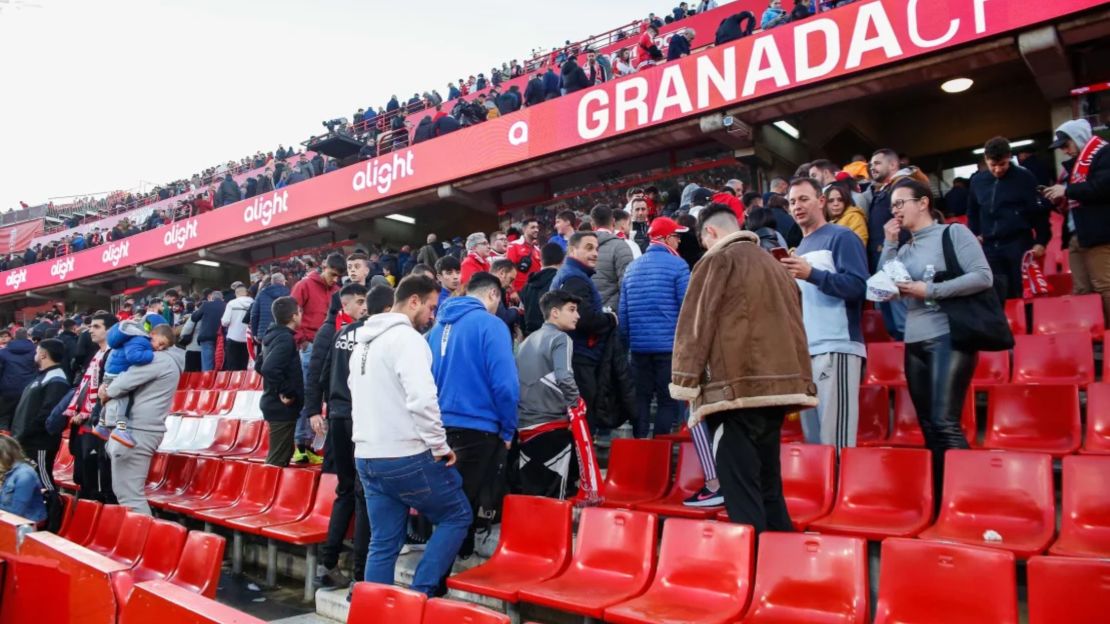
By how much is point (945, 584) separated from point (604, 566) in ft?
4.31

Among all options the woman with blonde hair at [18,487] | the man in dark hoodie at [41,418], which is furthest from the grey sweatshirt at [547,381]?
the man in dark hoodie at [41,418]

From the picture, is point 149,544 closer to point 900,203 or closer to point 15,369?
point 900,203

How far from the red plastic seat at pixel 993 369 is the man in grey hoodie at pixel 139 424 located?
17.7ft

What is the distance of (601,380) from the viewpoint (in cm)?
417

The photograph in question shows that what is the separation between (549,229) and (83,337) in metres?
7.90

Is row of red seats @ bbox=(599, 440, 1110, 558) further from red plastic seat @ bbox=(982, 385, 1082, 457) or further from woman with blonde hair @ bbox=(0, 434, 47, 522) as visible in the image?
woman with blonde hair @ bbox=(0, 434, 47, 522)

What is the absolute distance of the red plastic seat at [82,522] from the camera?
4441 mm

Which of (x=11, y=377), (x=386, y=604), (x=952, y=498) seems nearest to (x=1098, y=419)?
(x=952, y=498)

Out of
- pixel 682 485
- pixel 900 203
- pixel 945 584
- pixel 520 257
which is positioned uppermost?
pixel 520 257

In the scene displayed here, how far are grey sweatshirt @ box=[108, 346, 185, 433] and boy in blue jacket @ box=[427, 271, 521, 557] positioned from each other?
2.85 m

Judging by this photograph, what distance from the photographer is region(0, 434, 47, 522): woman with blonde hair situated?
14.5 ft

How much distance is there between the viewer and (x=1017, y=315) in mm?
5047

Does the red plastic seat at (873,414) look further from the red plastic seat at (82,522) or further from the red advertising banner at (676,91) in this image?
the red advertising banner at (676,91)

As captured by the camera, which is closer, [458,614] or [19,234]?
[458,614]
